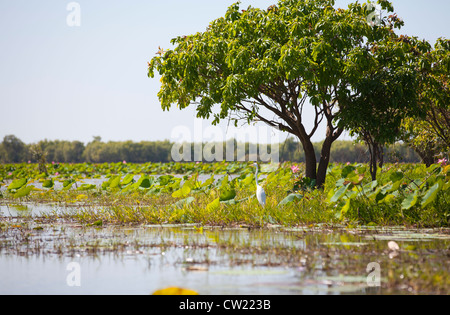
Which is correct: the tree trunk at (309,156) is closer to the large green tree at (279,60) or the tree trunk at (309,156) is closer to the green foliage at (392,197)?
the large green tree at (279,60)

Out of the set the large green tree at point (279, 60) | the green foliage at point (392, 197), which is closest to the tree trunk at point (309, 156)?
the large green tree at point (279, 60)

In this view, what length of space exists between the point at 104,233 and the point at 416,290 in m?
4.84

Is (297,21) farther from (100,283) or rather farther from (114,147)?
(114,147)

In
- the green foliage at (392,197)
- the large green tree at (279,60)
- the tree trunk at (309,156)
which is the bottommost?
the green foliage at (392,197)

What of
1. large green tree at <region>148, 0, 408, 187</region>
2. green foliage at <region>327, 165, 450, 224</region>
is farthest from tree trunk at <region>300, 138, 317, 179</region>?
green foliage at <region>327, 165, 450, 224</region>

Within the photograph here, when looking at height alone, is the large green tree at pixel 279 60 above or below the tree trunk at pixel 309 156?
above

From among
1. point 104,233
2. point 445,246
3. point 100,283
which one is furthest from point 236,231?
point 100,283

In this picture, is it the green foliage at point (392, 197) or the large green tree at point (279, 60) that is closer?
the green foliage at point (392, 197)

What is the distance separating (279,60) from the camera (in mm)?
10641

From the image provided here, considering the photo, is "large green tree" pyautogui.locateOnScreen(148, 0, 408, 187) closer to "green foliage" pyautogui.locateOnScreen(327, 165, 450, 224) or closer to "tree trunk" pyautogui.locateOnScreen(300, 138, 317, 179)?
"tree trunk" pyautogui.locateOnScreen(300, 138, 317, 179)

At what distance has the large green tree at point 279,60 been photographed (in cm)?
1107

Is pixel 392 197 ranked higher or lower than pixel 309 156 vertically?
lower

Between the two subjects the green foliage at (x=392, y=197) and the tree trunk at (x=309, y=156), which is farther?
the tree trunk at (x=309, y=156)

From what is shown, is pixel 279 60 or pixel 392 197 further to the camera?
pixel 279 60
